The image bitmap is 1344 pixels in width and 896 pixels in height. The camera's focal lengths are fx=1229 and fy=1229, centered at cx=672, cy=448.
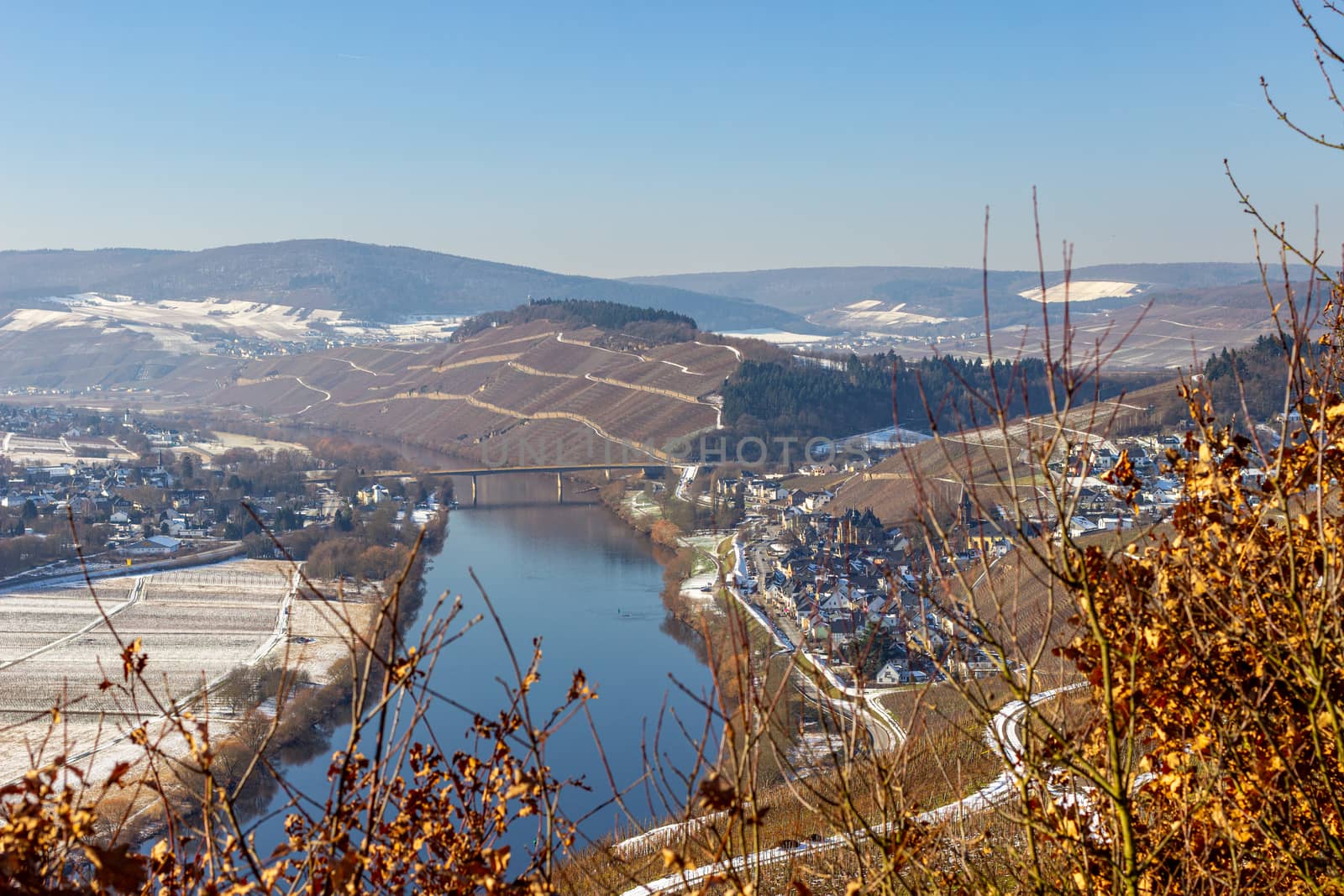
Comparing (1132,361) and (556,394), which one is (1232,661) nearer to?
(556,394)

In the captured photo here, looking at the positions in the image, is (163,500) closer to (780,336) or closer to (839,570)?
(839,570)

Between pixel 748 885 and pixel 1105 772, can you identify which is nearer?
pixel 748 885

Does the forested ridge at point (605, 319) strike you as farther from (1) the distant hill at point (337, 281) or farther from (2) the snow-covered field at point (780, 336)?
(1) the distant hill at point (337, 281)

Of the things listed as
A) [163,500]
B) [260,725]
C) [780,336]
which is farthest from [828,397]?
[780,336]

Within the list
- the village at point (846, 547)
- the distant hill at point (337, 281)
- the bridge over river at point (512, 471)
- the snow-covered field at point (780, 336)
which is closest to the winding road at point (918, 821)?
the village at point (846, 547)

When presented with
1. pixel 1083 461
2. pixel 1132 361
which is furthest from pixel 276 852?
pixel 1132 361
